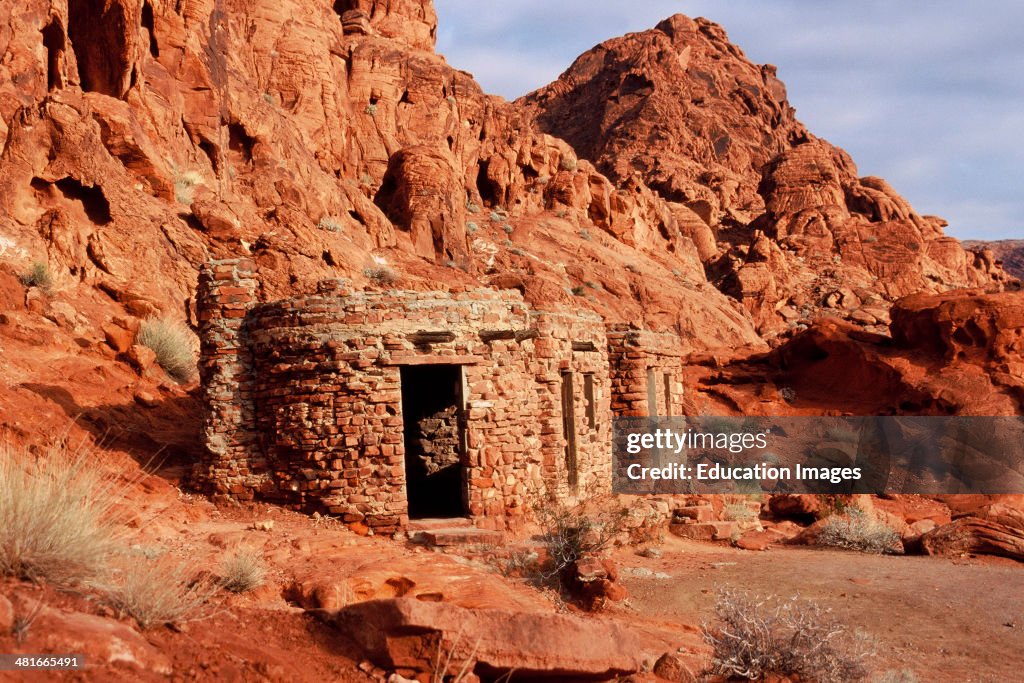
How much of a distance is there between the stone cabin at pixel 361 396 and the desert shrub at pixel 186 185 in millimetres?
9313

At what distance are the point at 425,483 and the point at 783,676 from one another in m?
8.39

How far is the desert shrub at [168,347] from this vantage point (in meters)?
14.6

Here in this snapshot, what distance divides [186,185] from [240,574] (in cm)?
1552

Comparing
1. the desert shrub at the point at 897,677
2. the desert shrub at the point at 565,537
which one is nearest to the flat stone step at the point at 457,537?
the desert shrub at the point at 565,537

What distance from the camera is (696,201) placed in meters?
57.4

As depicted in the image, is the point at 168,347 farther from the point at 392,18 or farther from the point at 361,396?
the point at 392,18

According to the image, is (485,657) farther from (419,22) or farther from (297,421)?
(419,22)

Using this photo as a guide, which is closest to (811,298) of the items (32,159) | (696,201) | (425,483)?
(696,201)

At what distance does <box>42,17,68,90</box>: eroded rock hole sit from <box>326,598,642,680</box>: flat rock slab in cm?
1640

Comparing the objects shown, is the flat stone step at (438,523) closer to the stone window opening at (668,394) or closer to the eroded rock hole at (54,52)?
the stone window opening at (668,394)

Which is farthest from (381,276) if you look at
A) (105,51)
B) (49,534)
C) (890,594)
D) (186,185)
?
(49,534)

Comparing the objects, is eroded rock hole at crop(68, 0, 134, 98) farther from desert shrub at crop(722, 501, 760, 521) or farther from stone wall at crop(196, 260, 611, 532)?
desert shrub at crop(722, 501, 760, 521)

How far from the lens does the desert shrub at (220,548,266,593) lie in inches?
256

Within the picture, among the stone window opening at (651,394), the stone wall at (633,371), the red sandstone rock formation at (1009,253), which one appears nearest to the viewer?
the stone wall at (633,371)
